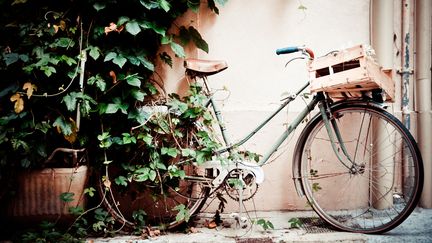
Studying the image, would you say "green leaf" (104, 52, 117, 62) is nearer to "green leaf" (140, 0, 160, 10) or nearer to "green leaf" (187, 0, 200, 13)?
"green leaf" (140, 0, 160, 10)

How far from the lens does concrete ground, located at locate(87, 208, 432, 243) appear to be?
2.99 meters

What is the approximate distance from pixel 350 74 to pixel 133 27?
6.13 ft

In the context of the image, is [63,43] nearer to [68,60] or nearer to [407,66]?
[68,60]

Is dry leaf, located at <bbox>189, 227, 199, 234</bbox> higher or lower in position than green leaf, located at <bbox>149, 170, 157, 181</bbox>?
lower

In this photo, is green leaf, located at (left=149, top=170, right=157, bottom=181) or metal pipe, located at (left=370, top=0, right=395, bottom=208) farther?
metal pipe, located at (left=370, top=0, right=395, bottom=208)

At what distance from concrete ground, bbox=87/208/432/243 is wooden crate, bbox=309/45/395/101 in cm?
121

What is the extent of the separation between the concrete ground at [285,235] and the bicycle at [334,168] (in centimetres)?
12

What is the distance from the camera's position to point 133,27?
9.92ft

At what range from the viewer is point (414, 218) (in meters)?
3.42

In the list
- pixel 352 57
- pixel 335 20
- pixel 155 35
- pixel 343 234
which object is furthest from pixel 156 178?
pixel 335 20

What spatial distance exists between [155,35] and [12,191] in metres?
1.90

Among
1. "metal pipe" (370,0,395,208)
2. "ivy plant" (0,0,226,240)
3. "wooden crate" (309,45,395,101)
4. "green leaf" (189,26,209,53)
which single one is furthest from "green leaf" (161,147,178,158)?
"metal pipe" (370,0,395,208)

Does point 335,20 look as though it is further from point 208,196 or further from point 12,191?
point 12,191

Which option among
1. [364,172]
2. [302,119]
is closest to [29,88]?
[302,119]
